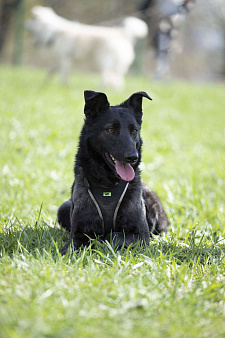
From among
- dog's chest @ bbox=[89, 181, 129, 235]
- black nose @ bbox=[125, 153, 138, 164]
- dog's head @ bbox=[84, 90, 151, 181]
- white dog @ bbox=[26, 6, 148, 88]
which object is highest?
white dog @ bbox=[26, 6, 148, 88]

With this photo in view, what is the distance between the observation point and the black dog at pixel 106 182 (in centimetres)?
336

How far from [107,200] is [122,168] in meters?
0.31

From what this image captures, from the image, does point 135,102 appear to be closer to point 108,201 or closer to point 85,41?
point 108,201

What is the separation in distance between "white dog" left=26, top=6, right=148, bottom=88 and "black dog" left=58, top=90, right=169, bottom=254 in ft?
36.3

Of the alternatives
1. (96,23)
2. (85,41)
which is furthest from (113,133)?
(96,23)

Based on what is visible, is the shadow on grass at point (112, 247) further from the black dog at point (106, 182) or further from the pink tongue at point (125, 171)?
the pink tongue at point (125, 171)

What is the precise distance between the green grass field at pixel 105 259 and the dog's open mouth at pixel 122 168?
593mm

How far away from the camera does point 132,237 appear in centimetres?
337

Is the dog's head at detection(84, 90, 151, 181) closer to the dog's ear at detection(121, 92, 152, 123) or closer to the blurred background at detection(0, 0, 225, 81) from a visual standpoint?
the dog's ear at detection(121, 92, 152, 123)

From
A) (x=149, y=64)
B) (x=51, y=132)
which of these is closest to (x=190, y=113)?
(x=51, y=132)

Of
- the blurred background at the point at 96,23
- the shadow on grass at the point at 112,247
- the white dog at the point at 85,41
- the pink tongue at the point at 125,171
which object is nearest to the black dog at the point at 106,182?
the pink tongue at the point at 125,171

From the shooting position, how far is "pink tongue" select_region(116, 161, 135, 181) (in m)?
3.31

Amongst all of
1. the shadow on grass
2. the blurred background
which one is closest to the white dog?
the blurred background

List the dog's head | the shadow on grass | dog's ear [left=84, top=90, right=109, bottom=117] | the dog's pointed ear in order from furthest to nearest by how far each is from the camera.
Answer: the dog's pointed ear < dog's ear [left=84, top=90, right=109, bottom=117] < the dog's head < the shadow on grass
